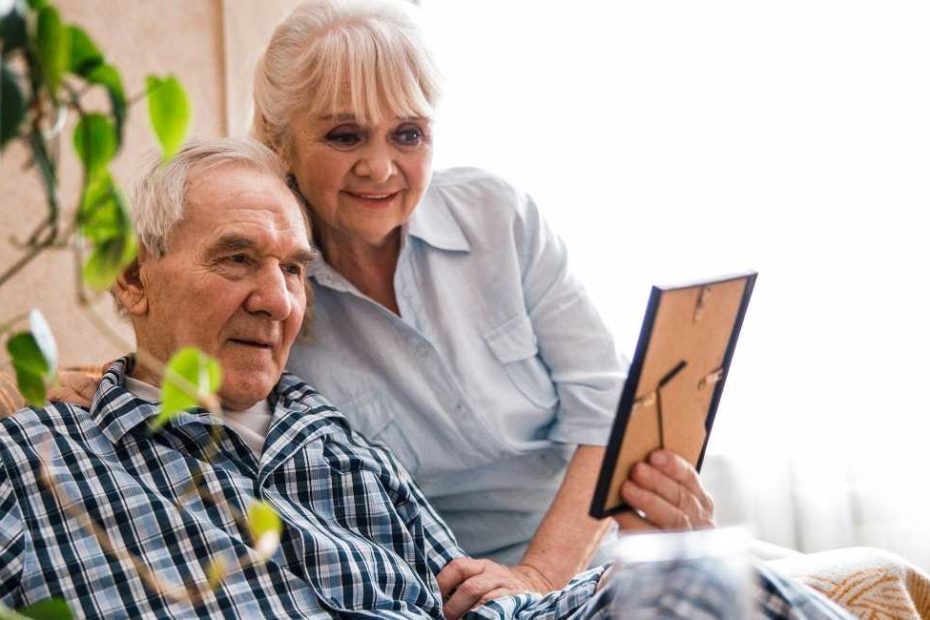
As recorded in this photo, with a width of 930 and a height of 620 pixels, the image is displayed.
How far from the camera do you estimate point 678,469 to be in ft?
4.53

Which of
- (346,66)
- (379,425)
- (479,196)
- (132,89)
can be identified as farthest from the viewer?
(132,89)

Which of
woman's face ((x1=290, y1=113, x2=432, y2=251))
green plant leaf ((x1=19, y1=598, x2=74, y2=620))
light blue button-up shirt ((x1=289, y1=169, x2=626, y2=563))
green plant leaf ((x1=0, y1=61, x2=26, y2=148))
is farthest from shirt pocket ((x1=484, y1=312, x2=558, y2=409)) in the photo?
green plant leaf ((x1=0, y1=61, x2=26, y2=148))

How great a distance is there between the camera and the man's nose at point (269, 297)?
1679 mm

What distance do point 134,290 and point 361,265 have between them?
0.41m

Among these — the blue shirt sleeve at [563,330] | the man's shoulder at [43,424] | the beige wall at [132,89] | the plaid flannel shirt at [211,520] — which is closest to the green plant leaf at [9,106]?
the plaid flannel shirt at [211,520]

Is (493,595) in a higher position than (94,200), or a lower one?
lower

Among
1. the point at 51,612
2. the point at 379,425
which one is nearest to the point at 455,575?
the point at 379,425

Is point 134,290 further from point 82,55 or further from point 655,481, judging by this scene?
point 82,55

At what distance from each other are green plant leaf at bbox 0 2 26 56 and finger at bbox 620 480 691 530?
95cm

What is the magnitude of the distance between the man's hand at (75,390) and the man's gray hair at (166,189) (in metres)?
0.21

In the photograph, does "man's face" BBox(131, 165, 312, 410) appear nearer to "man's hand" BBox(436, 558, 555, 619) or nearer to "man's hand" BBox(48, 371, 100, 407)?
"man's hand" BBox(48, 371, 100, 407)

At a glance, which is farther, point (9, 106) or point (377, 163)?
point (377, 163)

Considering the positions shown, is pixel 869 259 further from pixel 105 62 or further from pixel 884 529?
pixel 105 62

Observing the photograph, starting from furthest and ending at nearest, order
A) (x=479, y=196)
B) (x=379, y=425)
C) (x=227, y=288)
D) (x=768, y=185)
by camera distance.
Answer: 1. (x=768, y=185)
2. (x=479, y=196)
3. (x=379, y=425)
4. (x=227, y=288)
